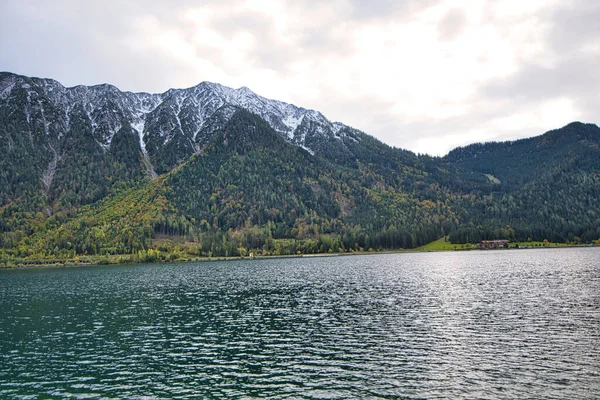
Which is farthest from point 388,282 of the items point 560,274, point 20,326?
point 20,326

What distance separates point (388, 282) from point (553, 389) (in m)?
77.1

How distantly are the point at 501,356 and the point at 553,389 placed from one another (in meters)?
9.10

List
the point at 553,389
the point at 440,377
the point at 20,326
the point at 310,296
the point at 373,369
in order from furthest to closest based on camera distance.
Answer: the point at 310,296
the point at 20,326
the point at 373,369
the point at 440,377
the point at 553,389

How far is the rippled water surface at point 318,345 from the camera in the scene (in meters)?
35.8

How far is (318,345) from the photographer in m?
49.2

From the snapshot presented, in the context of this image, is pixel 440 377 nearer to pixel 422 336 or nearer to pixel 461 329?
pixel 422 336

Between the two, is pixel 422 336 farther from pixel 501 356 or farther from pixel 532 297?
pixel 532 297

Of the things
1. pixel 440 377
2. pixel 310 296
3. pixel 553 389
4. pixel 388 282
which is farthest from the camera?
pixel 388 282

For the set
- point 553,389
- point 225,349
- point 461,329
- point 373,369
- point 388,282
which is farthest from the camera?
point 388,282

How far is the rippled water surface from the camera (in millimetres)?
35844

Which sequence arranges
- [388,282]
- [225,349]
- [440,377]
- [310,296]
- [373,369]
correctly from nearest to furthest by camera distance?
[440,377] → [373,369] → [225,349] → [310,296] → [388,282]

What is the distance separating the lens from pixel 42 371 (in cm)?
4322

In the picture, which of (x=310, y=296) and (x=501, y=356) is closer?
(x=501, y=356)

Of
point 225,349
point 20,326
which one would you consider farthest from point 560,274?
point 20,326
